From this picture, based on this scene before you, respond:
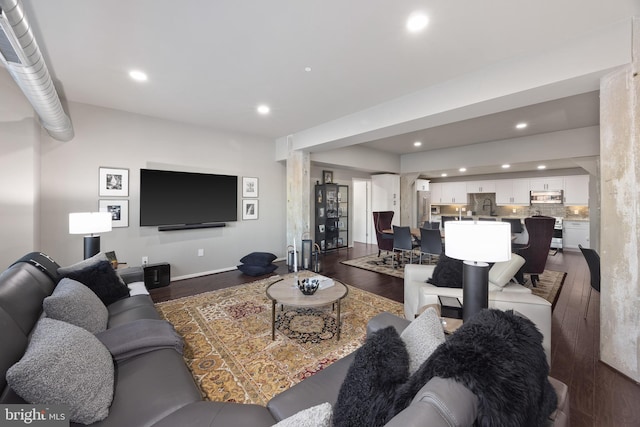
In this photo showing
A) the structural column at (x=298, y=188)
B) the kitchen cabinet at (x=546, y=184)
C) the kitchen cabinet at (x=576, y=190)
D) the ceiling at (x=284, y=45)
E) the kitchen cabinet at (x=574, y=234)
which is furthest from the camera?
the kitchen cabinet at (x=546, y=184)

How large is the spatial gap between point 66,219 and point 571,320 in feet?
21.5

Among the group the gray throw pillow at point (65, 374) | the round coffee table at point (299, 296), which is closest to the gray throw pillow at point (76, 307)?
the gray throw pillow at point (65, 374)

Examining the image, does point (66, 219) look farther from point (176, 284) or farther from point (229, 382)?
point (229, 382)

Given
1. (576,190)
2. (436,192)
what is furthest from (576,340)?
(436,192)

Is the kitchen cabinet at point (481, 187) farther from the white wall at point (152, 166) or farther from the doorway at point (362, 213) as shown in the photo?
the white wall at point (152, 166)

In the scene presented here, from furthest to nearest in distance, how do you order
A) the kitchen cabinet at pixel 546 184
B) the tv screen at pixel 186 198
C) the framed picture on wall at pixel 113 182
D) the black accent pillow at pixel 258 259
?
the kitchen cabinet at pixel 546 184, the black accent pillow at pixel 258 259, the tv screen at pixel 186 198, the framed picture on wall at pixel 113 182

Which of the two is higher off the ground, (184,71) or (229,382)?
(184,71)

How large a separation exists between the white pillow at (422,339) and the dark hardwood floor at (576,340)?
4.36 ft

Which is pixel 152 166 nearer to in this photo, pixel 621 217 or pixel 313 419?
pixel 313 419

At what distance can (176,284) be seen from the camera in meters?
4.20

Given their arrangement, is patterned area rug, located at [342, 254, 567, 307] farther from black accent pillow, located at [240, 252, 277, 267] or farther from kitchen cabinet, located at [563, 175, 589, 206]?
kitchen cabinet, located at [563, 175, 589, 206]

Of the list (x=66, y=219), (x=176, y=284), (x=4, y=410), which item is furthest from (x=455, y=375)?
(x=66, y=219)

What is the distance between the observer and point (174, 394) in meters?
1.25

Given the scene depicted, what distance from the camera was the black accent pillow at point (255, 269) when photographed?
15.3 ft
